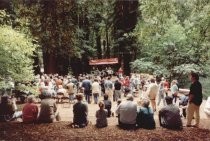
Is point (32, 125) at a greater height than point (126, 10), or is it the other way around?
point (126, 10)

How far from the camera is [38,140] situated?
12.1 metres

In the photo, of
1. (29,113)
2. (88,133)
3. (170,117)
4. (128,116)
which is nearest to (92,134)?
(88,133)

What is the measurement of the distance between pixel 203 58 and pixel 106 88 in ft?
32.1

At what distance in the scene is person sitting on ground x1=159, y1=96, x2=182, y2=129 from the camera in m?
13.2

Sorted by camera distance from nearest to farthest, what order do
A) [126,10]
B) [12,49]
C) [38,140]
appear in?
1. [38,140]
2. [12,49]
3. [126,10]

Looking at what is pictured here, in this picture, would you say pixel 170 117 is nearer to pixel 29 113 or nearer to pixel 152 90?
pixel 29 113

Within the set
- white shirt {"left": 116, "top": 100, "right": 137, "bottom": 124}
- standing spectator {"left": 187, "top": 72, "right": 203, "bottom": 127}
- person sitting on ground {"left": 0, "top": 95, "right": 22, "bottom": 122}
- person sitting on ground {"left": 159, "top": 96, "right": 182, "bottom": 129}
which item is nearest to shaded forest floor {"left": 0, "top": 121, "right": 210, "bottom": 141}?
person sitting on ground {"left": 159, "top": 96, "right": 182, "bottom": 129}

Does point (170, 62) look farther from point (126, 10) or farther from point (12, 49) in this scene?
point (12, 49)

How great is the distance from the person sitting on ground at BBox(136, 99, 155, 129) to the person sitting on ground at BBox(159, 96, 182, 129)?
39 cm

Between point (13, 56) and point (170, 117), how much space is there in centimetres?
966

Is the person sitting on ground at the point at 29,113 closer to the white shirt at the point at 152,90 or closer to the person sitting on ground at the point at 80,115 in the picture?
the person sitting on ground at the point at 80,115

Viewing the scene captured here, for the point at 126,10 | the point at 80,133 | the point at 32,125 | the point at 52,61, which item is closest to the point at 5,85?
the point at 32,125

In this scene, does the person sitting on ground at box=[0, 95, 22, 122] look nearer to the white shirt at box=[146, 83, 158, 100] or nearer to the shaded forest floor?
the shaded forest floor

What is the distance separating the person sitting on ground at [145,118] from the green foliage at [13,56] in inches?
324
